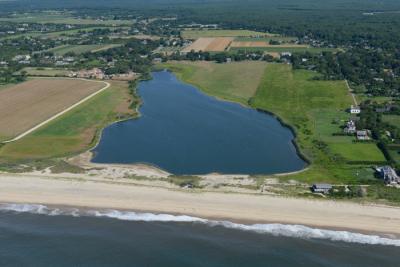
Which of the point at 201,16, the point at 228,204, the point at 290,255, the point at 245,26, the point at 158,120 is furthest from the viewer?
the point at 201,16

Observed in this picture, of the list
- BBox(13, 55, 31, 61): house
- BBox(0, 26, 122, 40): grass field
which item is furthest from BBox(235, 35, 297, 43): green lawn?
BBox(13, 55, 31, 61): house

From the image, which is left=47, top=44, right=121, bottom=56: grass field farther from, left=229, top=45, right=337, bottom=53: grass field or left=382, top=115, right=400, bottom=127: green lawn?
left=382, top=115, right=400, bottom=127: green lawn

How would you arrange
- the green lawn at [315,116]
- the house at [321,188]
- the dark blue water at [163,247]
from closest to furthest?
the dark blue water at [163,247] < the house at [321,188] < the green lawn at [315,116]

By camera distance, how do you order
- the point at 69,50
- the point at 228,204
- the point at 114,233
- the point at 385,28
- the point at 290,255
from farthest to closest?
the point at 385,28
the point at 69,50
the point at 228,204
the point at 114,233
the point at 290,255

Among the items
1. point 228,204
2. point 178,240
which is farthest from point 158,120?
point 178,240

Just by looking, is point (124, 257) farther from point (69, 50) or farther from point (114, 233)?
point (69, 50)

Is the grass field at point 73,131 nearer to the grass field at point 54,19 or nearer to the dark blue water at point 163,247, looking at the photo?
the dark blue water at point 163,247

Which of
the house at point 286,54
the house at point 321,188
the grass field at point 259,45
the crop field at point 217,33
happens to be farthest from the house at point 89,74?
the house at point 321,188
